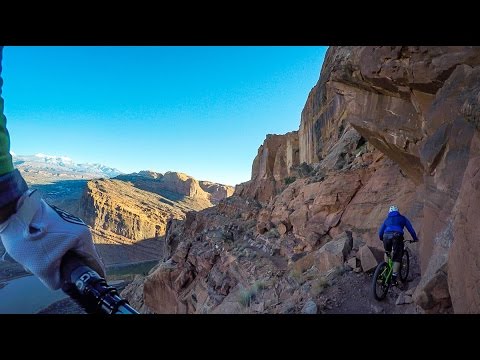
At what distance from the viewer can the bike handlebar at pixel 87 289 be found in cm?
150

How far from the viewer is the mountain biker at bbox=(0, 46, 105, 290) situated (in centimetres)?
128

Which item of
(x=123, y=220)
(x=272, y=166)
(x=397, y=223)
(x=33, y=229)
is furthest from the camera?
(x=123, y=220)

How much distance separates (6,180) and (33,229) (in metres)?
0.24

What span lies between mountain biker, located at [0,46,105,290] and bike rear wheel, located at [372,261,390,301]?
6489mm

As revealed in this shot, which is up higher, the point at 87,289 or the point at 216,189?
the point at 87,289

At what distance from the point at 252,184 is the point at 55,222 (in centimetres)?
4032

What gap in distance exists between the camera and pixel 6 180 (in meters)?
1.25

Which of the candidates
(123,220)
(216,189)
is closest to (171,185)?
(216,189)

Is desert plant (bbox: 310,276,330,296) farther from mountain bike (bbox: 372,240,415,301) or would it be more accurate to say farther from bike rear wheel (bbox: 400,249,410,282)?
bike rear wheel (bbox: 400,249,410,282)

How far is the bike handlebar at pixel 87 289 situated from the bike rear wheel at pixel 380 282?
6.29 meters

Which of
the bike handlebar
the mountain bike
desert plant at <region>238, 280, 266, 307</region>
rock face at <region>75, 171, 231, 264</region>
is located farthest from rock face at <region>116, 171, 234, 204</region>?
the bike handlebar

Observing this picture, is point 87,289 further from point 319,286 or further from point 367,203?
point 367,203
